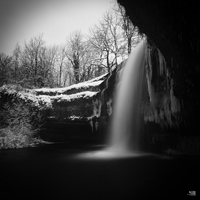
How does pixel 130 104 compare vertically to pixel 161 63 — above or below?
below

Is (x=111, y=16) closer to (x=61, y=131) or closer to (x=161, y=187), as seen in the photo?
(x=61, y=131)

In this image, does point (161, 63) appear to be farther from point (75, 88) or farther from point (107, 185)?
point (75, 88)

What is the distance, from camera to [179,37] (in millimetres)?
4113

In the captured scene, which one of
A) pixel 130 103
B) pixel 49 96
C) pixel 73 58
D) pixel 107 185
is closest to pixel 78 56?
pixel 73 58

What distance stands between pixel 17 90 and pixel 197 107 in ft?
43.4

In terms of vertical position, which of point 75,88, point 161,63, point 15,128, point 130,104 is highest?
point 75,88

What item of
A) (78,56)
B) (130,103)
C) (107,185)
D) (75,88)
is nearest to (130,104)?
(130,103)

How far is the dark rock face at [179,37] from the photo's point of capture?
365 cm

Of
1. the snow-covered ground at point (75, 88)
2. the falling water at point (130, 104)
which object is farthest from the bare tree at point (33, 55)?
the falling water at point (130, 104)

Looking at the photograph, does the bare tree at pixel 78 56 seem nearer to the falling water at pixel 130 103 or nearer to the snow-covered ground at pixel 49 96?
the snow-covered ground at pixel 49 96

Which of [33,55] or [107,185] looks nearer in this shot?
[107,185]

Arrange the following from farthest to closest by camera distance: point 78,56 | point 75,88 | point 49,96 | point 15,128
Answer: point 78,56
point 49,96
point 75,88
point 15,128

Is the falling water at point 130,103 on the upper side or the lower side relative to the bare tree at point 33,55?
lower

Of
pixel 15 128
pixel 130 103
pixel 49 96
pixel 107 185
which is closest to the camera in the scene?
pixel 107 185
